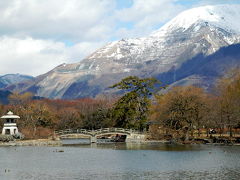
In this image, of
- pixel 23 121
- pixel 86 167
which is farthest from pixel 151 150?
pixel 23 121

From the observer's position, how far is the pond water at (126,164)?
51094mm

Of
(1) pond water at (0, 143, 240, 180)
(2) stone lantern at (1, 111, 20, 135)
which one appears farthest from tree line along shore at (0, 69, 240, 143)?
(1) pond water at (0, 143, 240, 180)

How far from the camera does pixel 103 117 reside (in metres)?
135

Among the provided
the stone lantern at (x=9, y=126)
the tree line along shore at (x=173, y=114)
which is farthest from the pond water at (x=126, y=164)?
the stone lantern at (x=9, y=126)

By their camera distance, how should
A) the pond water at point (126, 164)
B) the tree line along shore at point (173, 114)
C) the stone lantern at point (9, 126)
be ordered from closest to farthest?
the pond water at point (126, 164) < the tree line along shore at point (173, 114) < the stone lantern at point (9, 126)

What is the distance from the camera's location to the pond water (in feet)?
168

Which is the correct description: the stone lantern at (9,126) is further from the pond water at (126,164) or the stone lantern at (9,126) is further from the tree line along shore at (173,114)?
the pond water at (126,164)

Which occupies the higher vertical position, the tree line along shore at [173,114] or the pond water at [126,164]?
the tree line along shore at [173,114]

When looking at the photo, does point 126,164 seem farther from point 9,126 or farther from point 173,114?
point 9,126

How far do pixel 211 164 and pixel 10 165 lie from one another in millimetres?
23668

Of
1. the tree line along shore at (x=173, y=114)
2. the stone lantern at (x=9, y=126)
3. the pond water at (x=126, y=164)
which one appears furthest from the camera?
the stone lantern at (x=9, y=126)

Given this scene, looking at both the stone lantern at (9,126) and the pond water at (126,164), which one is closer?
the pond water at (126,164)

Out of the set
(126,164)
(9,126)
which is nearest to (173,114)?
(9,126)

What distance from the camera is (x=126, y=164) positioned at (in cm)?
6112
